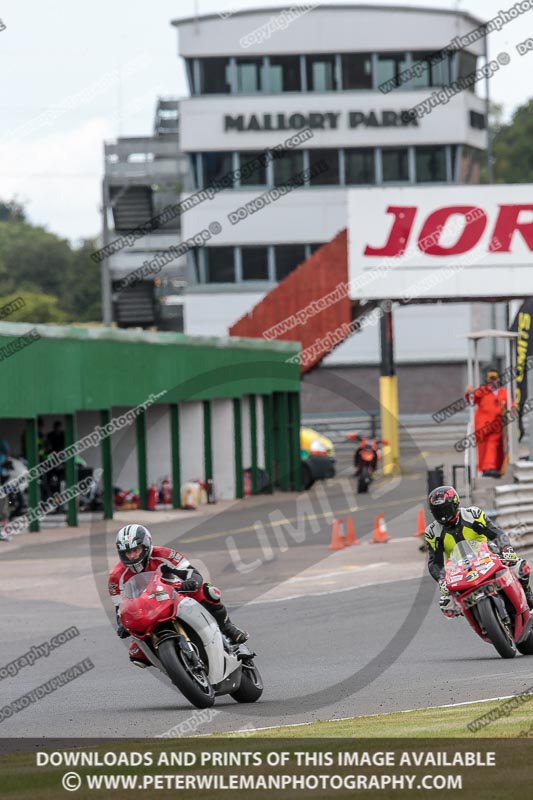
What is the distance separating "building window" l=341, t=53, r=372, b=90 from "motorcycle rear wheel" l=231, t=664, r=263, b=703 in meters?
57.8

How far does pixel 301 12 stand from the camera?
219 ft

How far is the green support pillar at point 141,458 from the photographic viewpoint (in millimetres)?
34156

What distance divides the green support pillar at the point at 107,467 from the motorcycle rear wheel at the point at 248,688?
67.4 feet

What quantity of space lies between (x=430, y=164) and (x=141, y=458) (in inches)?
1464

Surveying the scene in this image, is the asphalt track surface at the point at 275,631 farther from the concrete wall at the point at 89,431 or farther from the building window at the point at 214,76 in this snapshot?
the building window at the point at 214,76

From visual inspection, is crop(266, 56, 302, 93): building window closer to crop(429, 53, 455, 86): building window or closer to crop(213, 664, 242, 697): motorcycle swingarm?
crop(429, 53, 455, 86): building window

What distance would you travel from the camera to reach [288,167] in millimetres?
67625

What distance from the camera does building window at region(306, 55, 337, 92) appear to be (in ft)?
221

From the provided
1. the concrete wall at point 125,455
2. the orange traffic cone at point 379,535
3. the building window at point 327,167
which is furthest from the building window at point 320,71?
the orange traffic cone at point 379,535

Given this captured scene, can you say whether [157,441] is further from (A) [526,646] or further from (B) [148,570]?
(B) [148,570]

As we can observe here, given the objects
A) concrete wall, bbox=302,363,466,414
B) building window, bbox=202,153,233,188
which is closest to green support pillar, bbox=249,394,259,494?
concrete wall, bbox=302,363,466,414

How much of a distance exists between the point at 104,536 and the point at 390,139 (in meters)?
41.2
